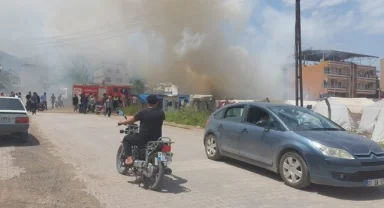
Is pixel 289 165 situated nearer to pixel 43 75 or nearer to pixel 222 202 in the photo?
pixel 222 202

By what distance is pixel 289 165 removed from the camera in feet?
19.6

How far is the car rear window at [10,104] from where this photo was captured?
9961 millimetres

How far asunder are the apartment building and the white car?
211 feet

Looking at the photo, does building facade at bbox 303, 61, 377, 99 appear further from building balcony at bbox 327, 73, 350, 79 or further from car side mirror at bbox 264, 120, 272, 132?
car side mirror at bbox 264, 120, 272, 132

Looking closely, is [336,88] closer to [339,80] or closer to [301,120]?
[339,80]

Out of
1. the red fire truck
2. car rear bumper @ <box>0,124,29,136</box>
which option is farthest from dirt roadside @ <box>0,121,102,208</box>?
the red fire truck

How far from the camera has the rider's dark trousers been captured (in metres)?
5.89

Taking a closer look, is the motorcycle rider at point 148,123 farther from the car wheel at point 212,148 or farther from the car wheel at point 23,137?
the car wheel at point 23,137

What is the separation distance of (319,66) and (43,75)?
4940cm

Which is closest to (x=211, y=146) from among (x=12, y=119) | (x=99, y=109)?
(x=12, y=119)

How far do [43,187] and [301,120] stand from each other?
175 inches

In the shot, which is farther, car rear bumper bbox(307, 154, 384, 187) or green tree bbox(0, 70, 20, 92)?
green tree bbox(0, 70, 20, 92)

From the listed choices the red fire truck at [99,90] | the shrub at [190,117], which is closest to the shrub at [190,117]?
the shrub at [190,117]

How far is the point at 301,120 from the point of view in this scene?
6656 mm
